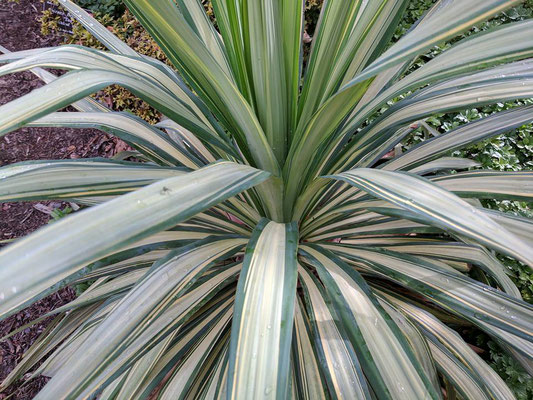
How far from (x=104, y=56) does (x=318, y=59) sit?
0.48m

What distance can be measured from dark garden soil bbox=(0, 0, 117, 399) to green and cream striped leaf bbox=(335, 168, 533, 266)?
1612 mm

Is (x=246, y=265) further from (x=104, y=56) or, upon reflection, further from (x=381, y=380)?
(x=104, y=56)

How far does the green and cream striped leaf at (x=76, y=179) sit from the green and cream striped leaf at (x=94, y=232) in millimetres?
292

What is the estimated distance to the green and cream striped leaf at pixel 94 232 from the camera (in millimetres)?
379

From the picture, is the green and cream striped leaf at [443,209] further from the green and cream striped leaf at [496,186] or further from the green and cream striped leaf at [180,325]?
the green and cream striped leaf at [180,325]

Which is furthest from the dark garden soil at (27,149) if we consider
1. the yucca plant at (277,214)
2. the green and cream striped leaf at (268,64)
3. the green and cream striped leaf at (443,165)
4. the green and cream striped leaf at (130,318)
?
the green and cream striped leaf at (443,165)

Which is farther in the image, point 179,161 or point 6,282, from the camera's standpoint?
point 179,161

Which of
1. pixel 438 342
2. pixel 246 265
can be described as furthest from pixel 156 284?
pixel 438 342

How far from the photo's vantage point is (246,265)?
2.04ft

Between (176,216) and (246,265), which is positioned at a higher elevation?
(176,216)

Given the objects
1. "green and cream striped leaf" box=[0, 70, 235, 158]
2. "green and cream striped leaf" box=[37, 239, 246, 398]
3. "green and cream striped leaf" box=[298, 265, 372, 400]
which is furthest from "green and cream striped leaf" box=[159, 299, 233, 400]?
"green and cream striped leaf" box=[0, 70, 235, 158]

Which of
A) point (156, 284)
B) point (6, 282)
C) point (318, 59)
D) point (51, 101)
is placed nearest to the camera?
point (6, 282)

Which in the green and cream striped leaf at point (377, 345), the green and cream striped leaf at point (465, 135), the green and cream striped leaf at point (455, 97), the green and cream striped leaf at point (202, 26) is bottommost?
the green and cream striped leaf at point (377, 345)

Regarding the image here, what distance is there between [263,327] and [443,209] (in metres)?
0.31
